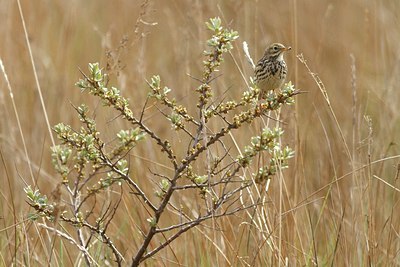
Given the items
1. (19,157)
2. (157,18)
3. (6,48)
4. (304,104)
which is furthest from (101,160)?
(157,18)

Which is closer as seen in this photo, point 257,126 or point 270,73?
point 270,73

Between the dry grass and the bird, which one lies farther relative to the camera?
the bird

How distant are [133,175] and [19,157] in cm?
59

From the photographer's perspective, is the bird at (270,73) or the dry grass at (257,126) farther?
the bird at (270,73)

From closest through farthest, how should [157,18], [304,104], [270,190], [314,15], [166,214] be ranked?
[270,190]
[166,214]
[304,104]
[314,15]
[157,18]

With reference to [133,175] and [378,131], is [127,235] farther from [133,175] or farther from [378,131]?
[378,131]

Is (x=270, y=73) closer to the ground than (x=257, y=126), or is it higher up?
higher up

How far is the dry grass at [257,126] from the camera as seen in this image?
307 centimetres

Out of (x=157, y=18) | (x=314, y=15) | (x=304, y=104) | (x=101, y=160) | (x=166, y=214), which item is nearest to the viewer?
(x=101, y=160)

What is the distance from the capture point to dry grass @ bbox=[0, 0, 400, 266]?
307cm

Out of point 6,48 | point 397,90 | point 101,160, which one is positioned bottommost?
point 101,160

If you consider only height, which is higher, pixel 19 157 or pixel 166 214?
pixel 19 157

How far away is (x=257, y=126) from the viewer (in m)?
3.46

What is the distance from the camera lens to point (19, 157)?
14.2 ft
